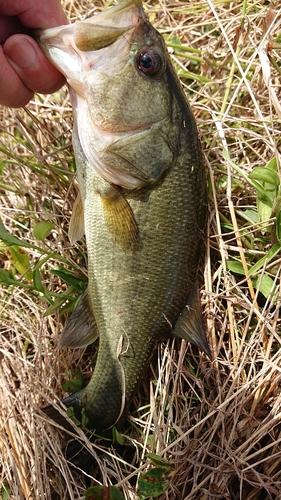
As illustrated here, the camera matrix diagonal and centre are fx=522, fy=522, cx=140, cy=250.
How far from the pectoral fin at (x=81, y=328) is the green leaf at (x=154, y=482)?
75cm

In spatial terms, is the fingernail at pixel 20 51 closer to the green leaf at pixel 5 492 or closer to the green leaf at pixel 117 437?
the green leaf at pixel 117 437

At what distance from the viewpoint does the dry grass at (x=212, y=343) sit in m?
2.56

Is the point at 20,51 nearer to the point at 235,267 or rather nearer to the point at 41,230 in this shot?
the point at 41,230

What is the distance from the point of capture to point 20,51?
2275 millimetres

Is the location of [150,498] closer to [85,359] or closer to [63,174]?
[85,359]

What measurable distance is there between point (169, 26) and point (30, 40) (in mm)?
1629

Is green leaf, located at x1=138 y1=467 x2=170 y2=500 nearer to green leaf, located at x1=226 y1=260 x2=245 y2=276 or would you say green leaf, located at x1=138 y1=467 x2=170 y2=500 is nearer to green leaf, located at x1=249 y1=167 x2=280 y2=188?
green leaf, located at x1=226 y1=260 x2=245 y2=276

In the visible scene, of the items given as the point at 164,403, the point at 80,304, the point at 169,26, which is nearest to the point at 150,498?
the point at 164,403

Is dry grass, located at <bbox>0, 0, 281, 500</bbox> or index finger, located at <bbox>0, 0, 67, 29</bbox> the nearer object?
index finger, located at <bbox>0, 0, 67, 29</bbox>

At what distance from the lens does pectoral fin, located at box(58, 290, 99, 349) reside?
2.79 meters

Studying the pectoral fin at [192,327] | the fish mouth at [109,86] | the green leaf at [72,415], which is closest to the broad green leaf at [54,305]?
the green leaf at [72,415]

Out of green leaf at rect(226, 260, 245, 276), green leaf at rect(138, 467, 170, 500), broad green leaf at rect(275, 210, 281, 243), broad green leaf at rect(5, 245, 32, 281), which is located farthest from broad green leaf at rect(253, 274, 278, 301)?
broad green leaf at rect(5, 245, 32, 281)

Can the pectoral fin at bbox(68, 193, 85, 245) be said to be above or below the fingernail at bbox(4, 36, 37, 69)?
below

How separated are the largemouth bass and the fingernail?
0.07 metres
